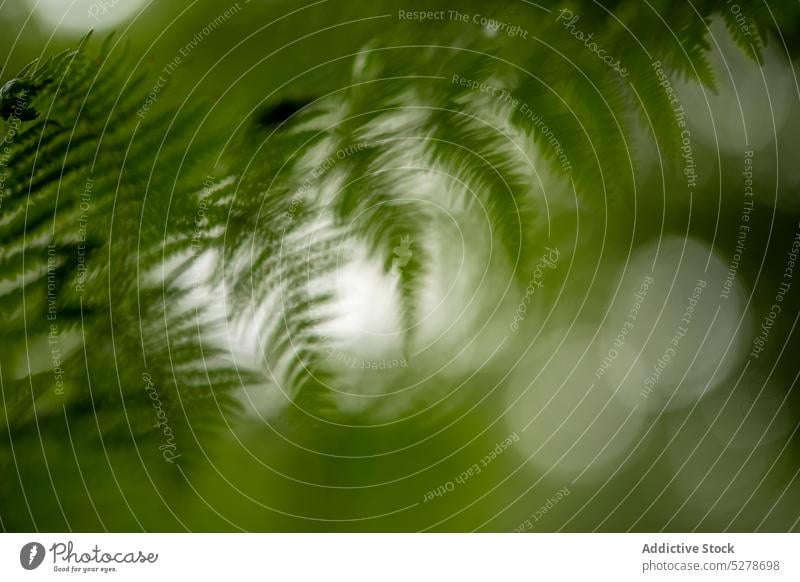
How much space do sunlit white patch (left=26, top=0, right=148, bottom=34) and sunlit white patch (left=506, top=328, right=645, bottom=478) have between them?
0.55 meters

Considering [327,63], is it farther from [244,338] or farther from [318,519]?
[318,519]

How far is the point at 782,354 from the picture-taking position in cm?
63

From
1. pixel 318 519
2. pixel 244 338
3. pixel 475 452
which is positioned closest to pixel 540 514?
pixel 475 452

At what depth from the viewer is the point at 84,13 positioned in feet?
1.91

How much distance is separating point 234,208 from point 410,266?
183mm
